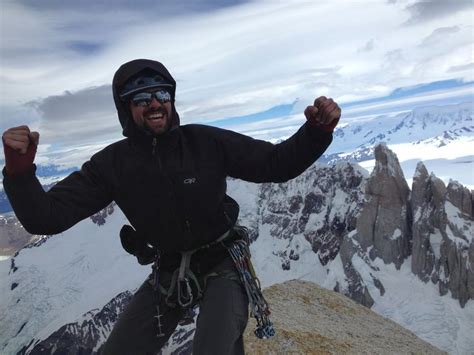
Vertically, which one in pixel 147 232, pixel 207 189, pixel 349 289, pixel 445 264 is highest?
pixel 207 189

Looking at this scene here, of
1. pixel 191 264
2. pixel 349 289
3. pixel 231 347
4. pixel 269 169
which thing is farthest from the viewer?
pixel 349 289

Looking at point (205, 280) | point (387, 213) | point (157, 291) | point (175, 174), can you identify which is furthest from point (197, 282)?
point (387, 213)

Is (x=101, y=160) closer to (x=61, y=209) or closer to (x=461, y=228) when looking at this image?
(x=61, y=209)

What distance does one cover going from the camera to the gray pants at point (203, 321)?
6230 millimetres

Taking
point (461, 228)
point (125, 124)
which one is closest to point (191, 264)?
point (125, 124)

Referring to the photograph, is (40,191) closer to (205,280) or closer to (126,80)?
(126,80)

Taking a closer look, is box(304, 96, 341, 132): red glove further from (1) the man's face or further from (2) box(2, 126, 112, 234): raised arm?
(2) box(2, 126, 112, 234): raised arm

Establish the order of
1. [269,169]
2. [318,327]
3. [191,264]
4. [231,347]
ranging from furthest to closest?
[318,327]
[191,264]
[269,169]
[231,347]

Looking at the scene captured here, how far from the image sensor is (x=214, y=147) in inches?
280

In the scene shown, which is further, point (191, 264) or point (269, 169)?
point (191, 264)

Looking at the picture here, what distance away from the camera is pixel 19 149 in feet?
19.0

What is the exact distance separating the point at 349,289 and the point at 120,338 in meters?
183

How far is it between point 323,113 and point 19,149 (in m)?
4.06

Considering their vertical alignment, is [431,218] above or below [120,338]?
below
